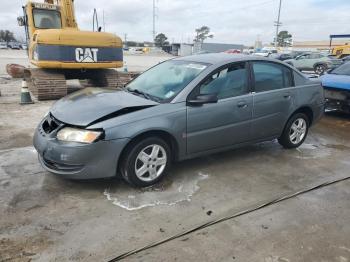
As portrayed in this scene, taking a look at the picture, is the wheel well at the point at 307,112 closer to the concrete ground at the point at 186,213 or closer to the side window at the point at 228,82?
the concrete ground at the point at 186,213

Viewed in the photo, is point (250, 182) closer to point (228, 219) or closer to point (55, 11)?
point (228, 219)

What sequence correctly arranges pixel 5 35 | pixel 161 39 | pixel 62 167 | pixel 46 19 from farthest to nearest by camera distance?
pixel 161 39 → pixel 5 35 → pixel 46 19 → pixel 62 167

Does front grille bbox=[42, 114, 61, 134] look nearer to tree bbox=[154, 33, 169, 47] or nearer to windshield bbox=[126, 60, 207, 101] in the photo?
windshield bbox=[126, 60, 207, 101]

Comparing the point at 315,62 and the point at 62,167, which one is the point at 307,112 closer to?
the point at 62,167

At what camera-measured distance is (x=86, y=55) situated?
412 inches

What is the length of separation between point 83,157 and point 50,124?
76 cm

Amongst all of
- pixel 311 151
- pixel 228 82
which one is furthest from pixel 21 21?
pixel 311 151

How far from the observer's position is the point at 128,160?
155 inches

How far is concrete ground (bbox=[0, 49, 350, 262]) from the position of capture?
9.91ft

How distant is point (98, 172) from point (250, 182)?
6.40 feet

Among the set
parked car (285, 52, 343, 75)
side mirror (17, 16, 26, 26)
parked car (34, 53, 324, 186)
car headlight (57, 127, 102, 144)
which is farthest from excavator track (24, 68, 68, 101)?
parked car (285, 52, 343, 75)

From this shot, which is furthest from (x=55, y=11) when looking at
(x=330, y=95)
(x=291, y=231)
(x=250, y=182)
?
(x=291, y=231)

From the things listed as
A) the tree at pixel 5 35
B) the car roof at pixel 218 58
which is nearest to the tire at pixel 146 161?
the car roof at pixel 218 58

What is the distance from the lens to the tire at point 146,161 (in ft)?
13.0
